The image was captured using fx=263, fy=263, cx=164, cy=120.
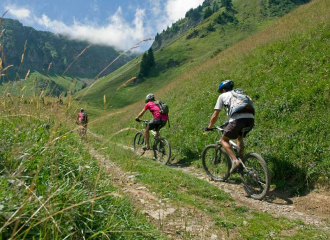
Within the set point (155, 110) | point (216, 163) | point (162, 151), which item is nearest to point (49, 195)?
point (216, 163)

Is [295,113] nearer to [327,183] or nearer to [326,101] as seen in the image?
[326,101]

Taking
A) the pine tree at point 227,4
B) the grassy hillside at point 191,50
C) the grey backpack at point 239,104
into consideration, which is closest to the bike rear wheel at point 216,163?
the grey backpack at point 239,104

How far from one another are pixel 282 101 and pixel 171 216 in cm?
745

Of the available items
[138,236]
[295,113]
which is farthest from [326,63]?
[138,236]

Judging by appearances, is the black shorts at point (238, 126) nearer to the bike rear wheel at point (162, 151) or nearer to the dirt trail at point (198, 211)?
the dirt trail at point (198, 211)

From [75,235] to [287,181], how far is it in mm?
6576

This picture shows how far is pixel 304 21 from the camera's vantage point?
17109 millimetres

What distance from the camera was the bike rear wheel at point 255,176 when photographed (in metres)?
6.81

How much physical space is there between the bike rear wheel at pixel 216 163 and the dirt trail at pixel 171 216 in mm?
3786

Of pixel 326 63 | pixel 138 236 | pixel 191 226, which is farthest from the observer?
pixel 326 63

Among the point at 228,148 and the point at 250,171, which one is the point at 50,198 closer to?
the point at 250,171

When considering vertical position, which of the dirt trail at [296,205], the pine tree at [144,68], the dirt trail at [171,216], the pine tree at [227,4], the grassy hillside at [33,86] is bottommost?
the dirt trail at [296,205]

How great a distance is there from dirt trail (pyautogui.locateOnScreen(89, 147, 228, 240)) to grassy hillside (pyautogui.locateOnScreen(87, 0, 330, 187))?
65.2 inches

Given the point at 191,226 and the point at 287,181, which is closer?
the point at 191,226
